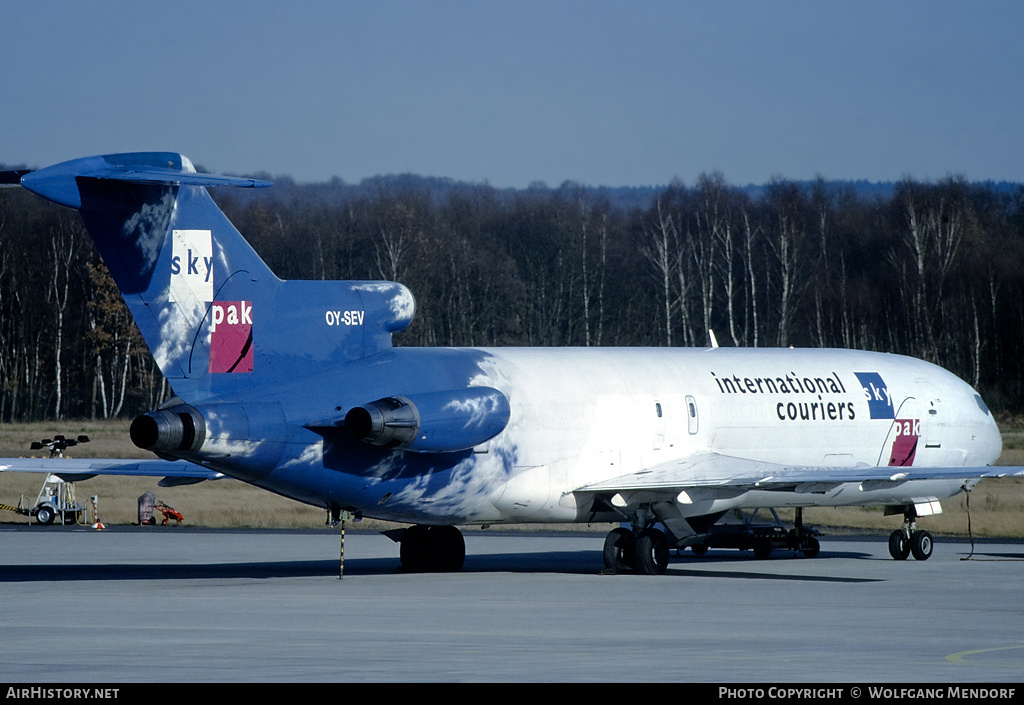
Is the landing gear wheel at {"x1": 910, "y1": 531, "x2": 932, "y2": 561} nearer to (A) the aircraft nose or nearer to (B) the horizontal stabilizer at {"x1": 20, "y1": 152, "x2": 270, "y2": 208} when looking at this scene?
(A) the aircraft nose

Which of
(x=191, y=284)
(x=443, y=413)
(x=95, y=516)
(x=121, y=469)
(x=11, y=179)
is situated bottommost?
(x=95, y=516)

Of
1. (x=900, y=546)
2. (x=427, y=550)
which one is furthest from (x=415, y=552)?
(x=900, y=546)

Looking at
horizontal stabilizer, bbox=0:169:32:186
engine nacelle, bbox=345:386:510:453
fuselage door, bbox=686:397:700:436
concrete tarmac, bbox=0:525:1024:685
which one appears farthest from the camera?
fuselage door, bbox=686:397:700:436

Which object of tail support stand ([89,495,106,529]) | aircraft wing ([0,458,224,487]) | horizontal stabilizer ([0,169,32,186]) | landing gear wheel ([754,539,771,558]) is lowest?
landing gear wheel ([754,539,771,558])

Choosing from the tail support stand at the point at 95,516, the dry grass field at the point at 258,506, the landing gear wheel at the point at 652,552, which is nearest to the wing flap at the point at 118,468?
the landing gear wheel at the point at 652,552

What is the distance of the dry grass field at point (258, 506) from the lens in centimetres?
3972

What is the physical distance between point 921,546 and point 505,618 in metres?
14.5

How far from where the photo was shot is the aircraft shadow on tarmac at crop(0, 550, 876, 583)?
83.7 feet

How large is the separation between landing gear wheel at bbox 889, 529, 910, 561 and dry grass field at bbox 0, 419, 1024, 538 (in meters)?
6.51

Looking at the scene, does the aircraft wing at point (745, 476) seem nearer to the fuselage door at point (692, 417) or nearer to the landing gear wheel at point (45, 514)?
the fuselage door at point (692, 417)

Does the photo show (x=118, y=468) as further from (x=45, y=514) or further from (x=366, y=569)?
(x=45, y=514)

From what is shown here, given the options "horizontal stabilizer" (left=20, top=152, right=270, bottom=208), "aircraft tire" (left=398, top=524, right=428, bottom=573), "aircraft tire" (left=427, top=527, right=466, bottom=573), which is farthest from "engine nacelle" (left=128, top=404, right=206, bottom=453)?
"aircraft tire" (left=427, top=527, right=466, bottom=573)

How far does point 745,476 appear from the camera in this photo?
26.4m

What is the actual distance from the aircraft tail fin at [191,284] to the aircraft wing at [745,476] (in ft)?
19.9
